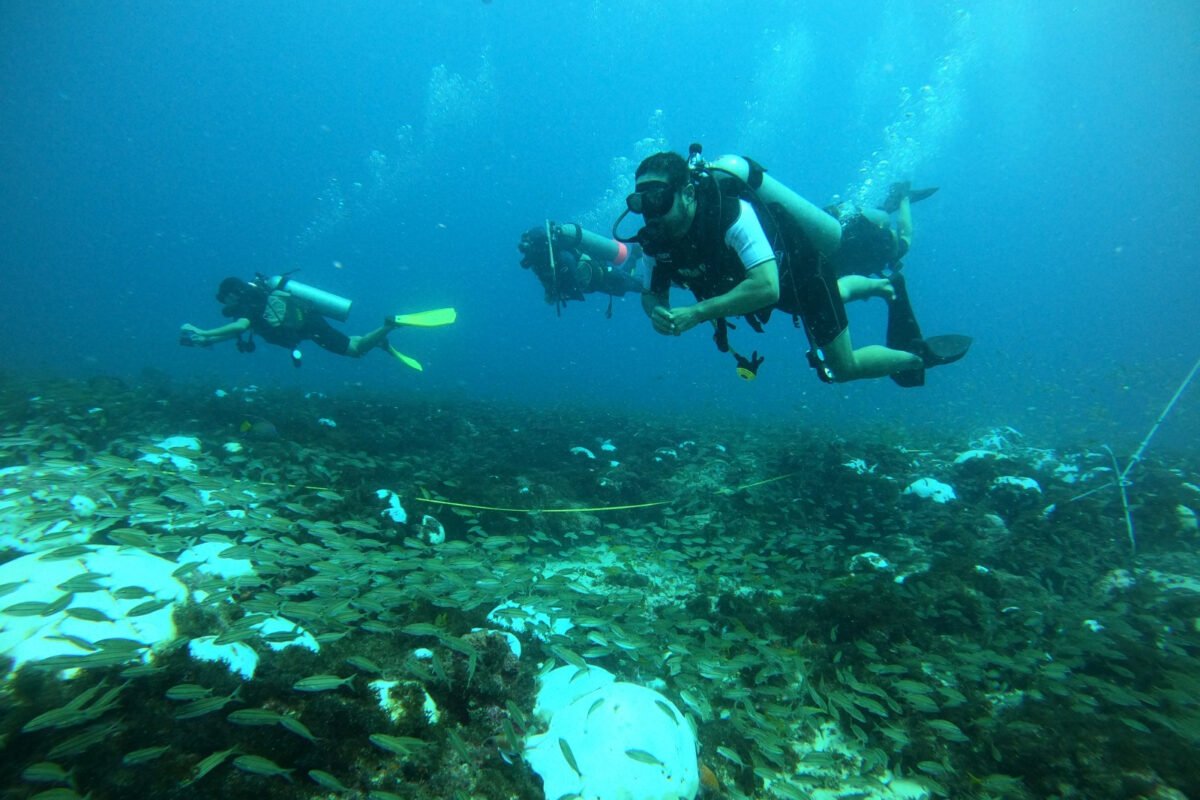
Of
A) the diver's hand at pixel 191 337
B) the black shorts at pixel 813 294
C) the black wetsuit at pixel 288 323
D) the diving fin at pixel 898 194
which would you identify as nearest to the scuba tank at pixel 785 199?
the black shorts at pixel 813 294

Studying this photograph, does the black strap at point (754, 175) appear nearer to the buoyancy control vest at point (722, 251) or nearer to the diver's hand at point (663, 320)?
the buoyancy control vest at point (722, 251)

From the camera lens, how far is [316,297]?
14891 mm

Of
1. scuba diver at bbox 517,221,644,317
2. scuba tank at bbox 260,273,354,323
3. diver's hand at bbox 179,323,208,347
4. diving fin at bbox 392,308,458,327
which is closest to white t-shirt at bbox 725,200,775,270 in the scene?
scuba diver at bbox 517,221,644,317

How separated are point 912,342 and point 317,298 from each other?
52.2 feet

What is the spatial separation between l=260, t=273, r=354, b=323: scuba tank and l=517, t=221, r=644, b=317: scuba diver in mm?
6324

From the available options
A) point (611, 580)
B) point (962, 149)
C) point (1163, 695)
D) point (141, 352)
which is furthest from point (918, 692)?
point (962, 149)

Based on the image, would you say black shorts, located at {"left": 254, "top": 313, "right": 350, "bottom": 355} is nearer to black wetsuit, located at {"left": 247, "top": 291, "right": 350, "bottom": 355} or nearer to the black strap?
black wetsuit, located at {"left": 247, "top": 291, "right": 350, "bottom": 355}

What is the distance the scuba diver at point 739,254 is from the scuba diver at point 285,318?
457 inches

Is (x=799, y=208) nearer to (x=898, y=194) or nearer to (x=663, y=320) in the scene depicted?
(x=663, y=320)

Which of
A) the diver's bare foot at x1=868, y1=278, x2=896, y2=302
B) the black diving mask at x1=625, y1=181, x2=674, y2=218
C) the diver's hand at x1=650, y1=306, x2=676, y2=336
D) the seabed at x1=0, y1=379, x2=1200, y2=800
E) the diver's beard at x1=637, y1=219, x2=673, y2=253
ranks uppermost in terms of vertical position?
the diver's bare foot at x1=868, y1=278, x2=896, y2=302

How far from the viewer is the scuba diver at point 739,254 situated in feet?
14.4

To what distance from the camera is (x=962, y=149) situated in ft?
400

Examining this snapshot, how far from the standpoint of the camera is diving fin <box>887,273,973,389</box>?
7.04 m

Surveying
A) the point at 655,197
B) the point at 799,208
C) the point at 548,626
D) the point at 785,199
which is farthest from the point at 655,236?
the point at 548,626
